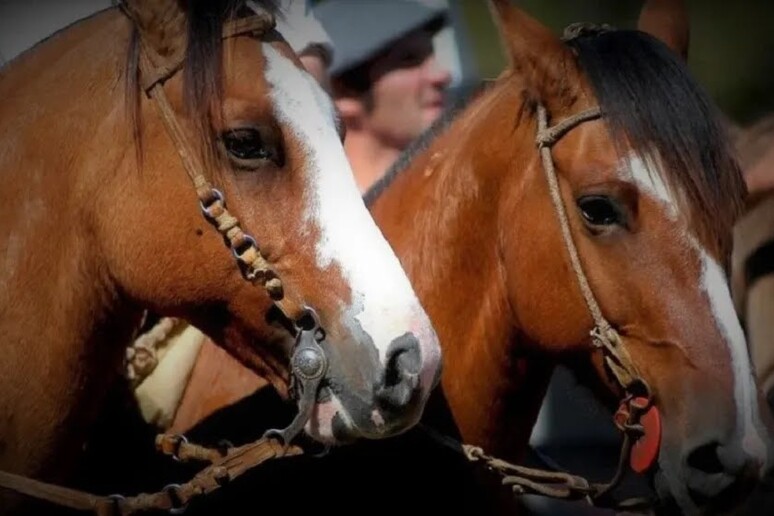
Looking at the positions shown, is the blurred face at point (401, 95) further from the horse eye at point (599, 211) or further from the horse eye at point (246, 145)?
the horse eye at point (246, 145)

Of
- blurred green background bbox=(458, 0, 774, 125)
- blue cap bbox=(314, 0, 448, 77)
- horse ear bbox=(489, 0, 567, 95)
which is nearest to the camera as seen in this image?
horse ear bbox=(489, 0, 567, 95)

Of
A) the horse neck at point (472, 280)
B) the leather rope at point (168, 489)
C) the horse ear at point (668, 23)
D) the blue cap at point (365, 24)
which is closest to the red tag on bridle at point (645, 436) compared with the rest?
the horse neck at point (472, 280)

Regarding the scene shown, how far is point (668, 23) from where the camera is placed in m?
1.87

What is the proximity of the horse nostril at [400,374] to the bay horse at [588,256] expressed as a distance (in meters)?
0.33

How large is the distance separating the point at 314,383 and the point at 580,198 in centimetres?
45

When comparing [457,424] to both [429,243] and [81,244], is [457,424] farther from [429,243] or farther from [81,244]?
[81,244]

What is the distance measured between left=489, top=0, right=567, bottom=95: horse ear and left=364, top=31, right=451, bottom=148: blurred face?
32.5 inches

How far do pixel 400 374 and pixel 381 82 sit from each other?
1.24 meters

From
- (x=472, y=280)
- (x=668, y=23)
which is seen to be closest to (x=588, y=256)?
(x=472, y=280)

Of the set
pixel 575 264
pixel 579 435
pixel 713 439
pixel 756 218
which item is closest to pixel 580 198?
pixel 575 264

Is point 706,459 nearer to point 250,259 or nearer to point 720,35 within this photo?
point 250,259

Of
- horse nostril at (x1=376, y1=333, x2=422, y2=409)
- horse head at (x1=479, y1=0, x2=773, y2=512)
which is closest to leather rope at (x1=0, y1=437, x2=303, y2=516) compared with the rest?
horse nostril at (x1=376, y1=333, x2=422, y2=409)

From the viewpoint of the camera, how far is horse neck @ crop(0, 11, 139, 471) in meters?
1.48

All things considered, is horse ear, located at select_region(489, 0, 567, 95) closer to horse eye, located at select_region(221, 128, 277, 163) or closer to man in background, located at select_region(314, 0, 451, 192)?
horse eye, located at select_region(221, 128, 277, 163)
